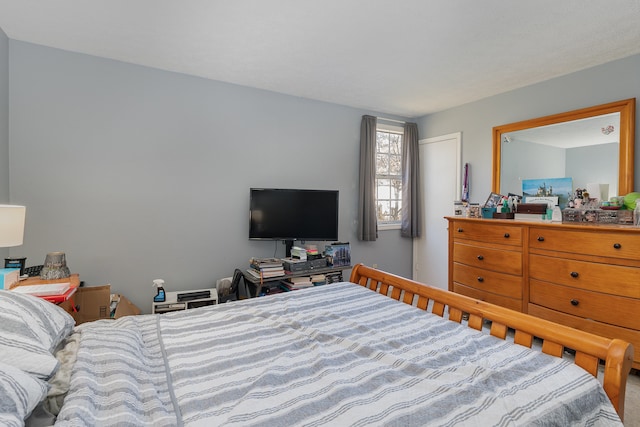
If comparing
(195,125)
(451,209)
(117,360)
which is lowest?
(117,360)

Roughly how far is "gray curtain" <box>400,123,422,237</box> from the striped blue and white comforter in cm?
292

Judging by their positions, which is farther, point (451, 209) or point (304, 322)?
point (451, 209)

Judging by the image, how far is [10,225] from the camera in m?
1.81

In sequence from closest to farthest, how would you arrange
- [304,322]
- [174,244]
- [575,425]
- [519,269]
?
[575,425] → [304,322] → [519,269] → [174,244]

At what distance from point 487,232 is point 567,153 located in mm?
1039

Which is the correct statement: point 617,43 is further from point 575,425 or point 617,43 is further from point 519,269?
point 575,425

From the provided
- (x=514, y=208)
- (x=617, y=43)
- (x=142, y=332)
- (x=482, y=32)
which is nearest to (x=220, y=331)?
(x=142, y=332)

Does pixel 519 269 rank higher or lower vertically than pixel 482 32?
lower

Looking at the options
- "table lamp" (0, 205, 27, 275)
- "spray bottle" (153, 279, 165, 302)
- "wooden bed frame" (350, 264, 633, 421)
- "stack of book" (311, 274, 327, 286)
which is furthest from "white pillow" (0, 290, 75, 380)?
"stack of book" (311, 274, 327, 286)

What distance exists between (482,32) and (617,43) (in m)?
1.11

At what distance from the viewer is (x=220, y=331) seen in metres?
1.47

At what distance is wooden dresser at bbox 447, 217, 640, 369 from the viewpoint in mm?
2195

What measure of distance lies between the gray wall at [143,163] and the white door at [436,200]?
1701 mm

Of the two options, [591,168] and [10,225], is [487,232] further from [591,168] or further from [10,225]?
[10,225]
